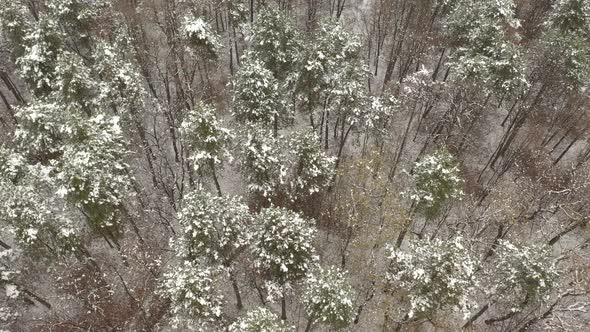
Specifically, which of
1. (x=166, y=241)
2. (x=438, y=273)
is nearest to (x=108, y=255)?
(x=166, y=241)

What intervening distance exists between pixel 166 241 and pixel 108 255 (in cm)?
442

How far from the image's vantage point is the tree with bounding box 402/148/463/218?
27.5 metres

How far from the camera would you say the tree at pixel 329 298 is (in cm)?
2484

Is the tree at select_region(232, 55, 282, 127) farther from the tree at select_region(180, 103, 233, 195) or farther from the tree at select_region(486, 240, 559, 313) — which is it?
the tree at select_region(486, 240, 559, 313)

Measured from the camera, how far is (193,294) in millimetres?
25453

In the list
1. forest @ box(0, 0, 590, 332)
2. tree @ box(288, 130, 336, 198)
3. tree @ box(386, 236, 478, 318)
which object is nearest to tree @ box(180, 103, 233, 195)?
forest @ box(0, 0, 590, 332)

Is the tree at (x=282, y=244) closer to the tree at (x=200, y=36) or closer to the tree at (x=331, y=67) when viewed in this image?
the tree at (x=331, y=67)

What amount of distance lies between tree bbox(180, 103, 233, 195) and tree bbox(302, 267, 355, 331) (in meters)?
10.1

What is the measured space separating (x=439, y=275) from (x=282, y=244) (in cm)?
890

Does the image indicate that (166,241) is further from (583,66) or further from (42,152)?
(583,66)

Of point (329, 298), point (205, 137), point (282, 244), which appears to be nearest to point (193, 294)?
point (282, 244)

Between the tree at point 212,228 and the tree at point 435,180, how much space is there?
440 inches

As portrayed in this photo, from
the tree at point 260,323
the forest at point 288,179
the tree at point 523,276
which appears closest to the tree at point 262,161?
the forest at point 288,179

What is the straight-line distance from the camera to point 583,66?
35469 mm
